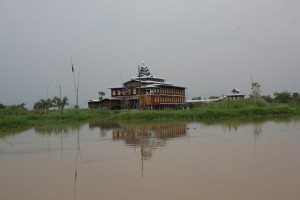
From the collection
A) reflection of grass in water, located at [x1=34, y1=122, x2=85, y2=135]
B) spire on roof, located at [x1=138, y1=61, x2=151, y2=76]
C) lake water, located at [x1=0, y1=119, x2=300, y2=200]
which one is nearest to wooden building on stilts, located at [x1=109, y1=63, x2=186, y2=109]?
spire on roof, located at [x1=138, y1=61, x2=151, y2=76]

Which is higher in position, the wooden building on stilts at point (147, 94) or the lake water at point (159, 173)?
the wooden building on stilts at point (147, 94)

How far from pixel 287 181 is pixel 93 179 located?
15.2 ft

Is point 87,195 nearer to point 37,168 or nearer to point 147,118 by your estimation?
point 37,168

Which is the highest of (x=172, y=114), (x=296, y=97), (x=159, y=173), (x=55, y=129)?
(x=296, y=97)

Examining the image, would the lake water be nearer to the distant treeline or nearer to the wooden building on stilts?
the distant treeline

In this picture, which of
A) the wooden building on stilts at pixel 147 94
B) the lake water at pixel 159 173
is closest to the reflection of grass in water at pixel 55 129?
the lake water at pixel 159 173

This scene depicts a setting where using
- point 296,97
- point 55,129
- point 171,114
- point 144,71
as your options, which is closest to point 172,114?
point 171,114

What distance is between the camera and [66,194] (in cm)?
786

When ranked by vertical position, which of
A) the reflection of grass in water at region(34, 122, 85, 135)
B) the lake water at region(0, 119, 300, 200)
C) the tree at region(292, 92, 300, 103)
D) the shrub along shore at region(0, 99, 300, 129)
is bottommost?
the lake water at region(0, 119, 300, 200)

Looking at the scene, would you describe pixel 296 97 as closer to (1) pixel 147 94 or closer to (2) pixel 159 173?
(1) pixel 147 94

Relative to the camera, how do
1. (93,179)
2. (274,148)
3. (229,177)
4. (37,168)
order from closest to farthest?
1. (229,177)
2. (93,179)
3. (37,168)
4. (274,148)

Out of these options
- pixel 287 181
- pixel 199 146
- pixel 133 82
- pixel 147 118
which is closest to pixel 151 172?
pixel 287 181

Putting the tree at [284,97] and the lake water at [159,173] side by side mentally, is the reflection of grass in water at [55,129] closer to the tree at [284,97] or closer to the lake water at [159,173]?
the lake water at [159,173]

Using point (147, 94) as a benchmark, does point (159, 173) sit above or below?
below
